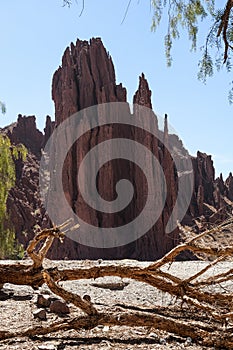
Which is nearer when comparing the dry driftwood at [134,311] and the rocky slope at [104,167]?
the dry driftwood at [134,311]

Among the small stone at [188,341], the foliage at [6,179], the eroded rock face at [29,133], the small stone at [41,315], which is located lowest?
the small stone at [188,341]

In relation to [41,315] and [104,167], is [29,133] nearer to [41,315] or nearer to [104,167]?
[104,167]

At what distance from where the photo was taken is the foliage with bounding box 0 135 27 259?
33.7 feet

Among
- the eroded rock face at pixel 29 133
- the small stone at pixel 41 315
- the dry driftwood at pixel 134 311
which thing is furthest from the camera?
the eroded rock face at pixel 29 133

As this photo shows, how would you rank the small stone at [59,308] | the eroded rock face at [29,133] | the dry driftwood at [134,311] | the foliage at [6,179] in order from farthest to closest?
the eroded rock face at [29,133] → the foliage at [6,179] → the small stone at [59,308] → the dry driftwood at [134,311]

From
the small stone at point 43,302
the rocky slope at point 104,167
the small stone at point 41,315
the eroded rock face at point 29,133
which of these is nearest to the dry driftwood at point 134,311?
the small stone at point 41,315

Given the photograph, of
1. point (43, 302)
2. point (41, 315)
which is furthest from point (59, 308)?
point (43, 302)

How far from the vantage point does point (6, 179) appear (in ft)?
35.0

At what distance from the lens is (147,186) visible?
44000 millimetres

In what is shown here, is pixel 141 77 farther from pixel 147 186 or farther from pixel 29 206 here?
pixel 29 206

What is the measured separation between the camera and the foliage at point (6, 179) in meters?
10.3

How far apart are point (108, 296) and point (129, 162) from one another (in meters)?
36.6

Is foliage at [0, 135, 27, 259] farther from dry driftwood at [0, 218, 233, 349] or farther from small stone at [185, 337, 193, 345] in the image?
small stone at [185, 337, 193, 345]

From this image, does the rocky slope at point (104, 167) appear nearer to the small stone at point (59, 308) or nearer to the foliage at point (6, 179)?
the foliage at point (6, 179)
